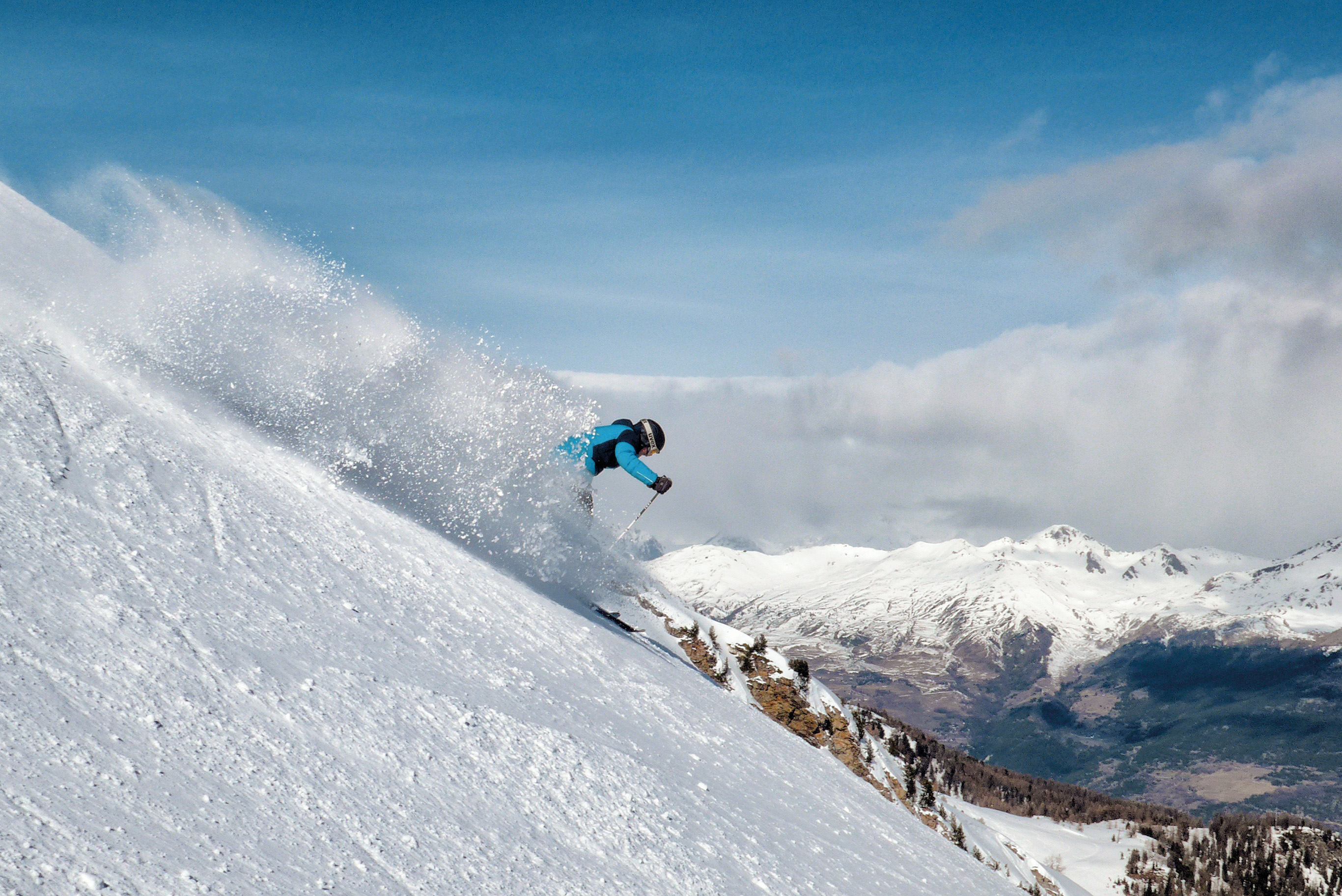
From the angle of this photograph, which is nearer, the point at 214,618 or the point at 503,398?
the point at 214,618

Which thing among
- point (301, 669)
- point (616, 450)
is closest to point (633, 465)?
point (616, 450)

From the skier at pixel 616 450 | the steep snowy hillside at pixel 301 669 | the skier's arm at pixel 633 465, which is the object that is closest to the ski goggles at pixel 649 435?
the skier at pixel 616 450

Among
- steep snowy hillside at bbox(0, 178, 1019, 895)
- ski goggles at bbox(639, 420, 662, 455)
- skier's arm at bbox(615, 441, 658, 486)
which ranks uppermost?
ski goggles at bbox(639, 420, 662, 455)

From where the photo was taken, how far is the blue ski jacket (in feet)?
51.8

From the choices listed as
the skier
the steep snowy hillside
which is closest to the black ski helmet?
the skier

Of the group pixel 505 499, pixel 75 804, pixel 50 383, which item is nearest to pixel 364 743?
pixel 75 804

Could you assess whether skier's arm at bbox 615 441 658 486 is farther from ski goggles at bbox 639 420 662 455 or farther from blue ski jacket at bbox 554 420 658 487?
ski goggles at bbox 639 420 662 455

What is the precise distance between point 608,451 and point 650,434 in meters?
0.91

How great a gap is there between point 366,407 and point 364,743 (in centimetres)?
833

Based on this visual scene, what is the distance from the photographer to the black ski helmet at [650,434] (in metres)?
16.5

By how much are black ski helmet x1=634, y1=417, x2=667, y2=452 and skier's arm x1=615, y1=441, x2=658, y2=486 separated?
21.2 inches

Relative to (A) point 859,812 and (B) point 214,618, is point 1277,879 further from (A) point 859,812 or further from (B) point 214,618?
(B) point 214,618

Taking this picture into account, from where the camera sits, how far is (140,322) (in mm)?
12031

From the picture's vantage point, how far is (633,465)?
15789 millimetres
